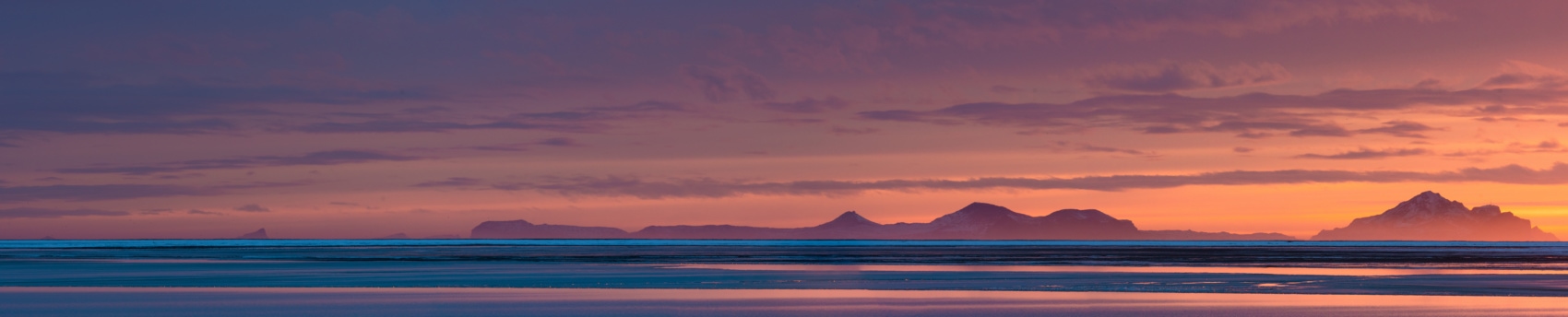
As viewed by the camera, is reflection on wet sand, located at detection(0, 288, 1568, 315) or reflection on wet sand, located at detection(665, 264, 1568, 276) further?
reflection on wet sand, located at detection(665, 264, 1568, 276)

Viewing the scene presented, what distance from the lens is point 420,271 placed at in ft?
166

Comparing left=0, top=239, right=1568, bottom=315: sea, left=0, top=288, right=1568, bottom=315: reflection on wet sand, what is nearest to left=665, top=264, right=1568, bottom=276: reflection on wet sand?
left=0, top=239, right=1568, bottom=315: sea

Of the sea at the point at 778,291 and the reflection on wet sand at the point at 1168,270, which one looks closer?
the sea at the point at 778,291

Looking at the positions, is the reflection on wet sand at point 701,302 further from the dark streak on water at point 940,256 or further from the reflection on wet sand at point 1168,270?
the dark streak on water at point 940,256

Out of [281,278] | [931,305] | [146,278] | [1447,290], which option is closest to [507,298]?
[931,305]

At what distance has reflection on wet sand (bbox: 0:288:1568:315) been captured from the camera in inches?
1115

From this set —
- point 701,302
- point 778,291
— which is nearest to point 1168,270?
point 778,291

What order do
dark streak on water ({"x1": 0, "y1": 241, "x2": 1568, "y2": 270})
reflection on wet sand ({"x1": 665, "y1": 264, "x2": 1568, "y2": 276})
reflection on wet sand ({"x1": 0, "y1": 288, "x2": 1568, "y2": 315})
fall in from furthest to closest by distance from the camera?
dark streak on water ({"x1": 0, "y1": 241, "x2": 1568, "y2": 270}) < reflection on wet sand ({"x1": 665, "y1": 264, "x2": 1568, "y2": 276}) < reflection on wet sand ({"x1": 0, "y1": 288, "x2": 1568, "y2": 315})

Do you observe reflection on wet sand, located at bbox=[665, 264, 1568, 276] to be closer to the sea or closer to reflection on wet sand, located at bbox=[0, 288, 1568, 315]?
the sea

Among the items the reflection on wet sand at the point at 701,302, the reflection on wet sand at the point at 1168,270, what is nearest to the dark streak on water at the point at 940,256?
the reflection on wet sand at the point at 1168,270

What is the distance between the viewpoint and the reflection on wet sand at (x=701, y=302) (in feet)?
92.9

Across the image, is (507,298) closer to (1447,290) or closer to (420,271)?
(420,271)

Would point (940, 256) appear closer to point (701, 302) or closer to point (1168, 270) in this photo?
point (1168, 270)

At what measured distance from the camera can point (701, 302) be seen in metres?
31.4
